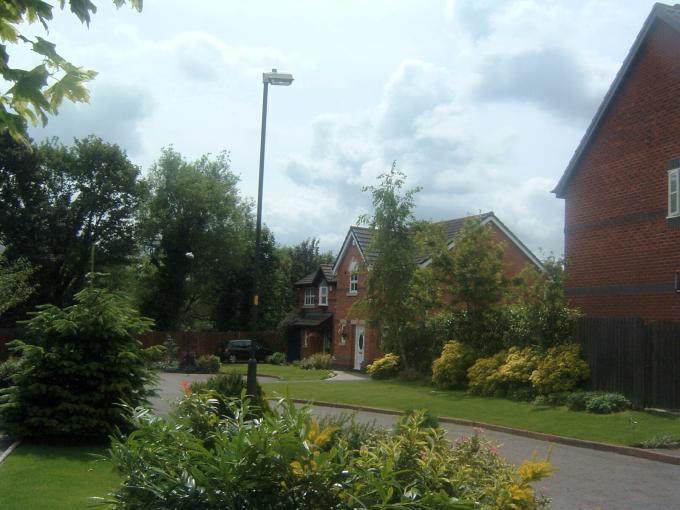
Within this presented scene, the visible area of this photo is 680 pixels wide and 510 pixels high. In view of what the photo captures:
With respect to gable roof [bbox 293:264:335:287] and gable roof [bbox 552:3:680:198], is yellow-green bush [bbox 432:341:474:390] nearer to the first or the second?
gable roof [bbox 552:3:680:198]

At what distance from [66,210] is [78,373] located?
115ft

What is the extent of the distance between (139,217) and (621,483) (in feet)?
151

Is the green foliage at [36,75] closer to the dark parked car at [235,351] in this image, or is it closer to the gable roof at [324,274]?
the gable roof at [324,274]

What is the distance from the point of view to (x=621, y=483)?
37.1 feet

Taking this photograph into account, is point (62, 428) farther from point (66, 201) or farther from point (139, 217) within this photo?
point (139, 217)

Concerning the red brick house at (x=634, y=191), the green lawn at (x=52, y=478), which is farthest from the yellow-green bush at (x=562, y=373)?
the green lawn at (x=52, y=478)

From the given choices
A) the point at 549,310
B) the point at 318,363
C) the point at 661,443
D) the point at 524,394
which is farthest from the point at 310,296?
the point at 661,443

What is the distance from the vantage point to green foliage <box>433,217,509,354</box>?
2603cm

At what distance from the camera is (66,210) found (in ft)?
150

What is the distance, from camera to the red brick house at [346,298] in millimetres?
39750

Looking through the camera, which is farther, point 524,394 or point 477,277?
point 477,277

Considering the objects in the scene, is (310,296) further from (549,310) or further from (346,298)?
(549,310)

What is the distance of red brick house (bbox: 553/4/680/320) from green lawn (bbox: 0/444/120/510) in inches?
579

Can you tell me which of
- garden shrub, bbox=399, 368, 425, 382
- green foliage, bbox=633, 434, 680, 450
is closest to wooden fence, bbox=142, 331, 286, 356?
garden shrub, bbox=399, 368, 425, 382
